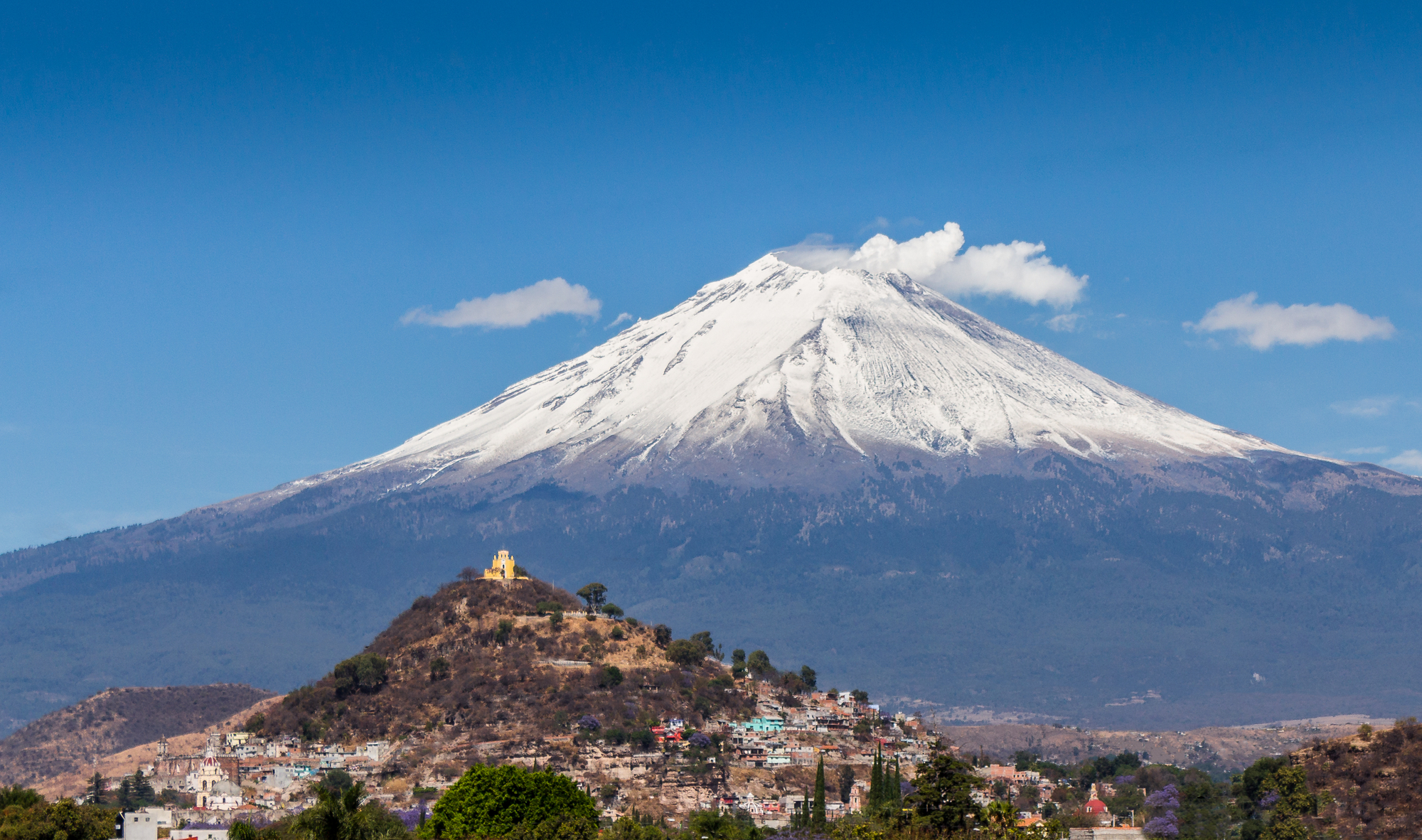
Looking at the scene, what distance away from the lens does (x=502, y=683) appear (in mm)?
121188

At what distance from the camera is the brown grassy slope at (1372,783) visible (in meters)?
78.9

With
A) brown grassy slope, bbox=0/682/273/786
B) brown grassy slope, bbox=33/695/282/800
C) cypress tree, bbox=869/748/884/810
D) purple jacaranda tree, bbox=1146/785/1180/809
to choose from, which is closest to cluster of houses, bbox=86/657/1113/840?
brown grassy slope, bbox=33/695/282/800

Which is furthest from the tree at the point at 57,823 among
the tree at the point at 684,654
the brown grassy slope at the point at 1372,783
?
the tree at the point at 684,654

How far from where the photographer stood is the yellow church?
14075cm

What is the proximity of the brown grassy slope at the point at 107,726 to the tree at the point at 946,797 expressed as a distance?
109m

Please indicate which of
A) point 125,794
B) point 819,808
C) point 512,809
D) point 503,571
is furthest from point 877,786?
point 503,571

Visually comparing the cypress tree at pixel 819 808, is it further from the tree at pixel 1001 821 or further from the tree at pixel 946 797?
the tree at pixel 1001 821

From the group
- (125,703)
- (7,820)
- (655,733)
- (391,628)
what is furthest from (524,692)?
(125,703)

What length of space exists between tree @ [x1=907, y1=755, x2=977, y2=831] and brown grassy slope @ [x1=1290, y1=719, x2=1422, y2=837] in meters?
23.3

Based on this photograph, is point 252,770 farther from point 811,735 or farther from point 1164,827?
point 1164,827

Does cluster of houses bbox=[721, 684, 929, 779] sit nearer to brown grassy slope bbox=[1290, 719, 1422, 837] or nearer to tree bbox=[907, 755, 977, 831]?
brown grassy slope bbox=[1290, 719, 1422, 837]

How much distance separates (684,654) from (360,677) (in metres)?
22.8

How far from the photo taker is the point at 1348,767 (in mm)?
87688

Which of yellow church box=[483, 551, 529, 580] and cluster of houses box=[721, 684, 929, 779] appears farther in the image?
yellow church box=[483, 551, 529, 580]
